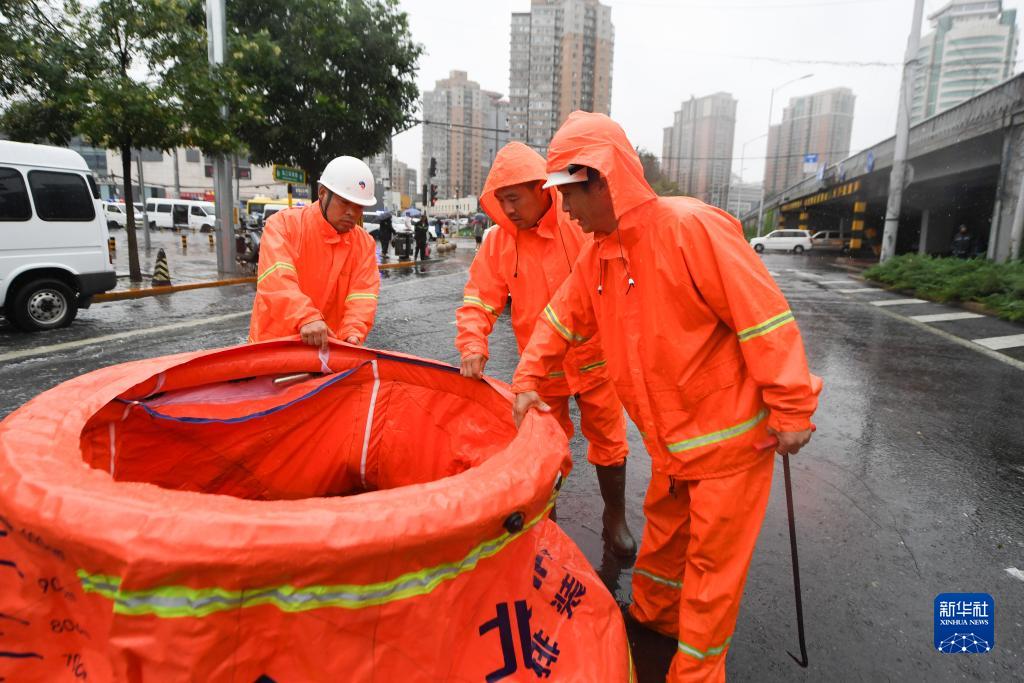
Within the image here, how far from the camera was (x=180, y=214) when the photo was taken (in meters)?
36.7

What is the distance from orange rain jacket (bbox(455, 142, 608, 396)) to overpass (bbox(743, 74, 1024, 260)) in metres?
16.7

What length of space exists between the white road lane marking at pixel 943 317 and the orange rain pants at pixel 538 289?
10.8 m

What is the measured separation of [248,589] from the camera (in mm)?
1112

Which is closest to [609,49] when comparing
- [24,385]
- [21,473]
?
[24,385]

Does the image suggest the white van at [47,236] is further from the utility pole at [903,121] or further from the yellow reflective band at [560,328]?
the utility pole at [903,121]

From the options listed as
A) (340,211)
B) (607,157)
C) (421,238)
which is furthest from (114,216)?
(607,157)

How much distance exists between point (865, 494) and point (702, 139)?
4950cm

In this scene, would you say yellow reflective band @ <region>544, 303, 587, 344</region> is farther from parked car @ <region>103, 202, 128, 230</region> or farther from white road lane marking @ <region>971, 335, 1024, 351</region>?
parked car @ <region>103, 202, 128, 230</region>

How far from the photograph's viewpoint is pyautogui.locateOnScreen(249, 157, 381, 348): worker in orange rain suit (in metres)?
3.10

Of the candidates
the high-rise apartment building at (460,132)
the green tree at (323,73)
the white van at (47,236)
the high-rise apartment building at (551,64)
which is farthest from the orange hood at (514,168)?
the high-rise apartment building at (460,132)

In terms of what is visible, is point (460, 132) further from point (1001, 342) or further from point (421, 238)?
point (1001, 342)

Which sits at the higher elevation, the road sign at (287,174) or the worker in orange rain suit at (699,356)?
the road sign at (287,174)

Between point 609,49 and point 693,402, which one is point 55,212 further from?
point 609,49

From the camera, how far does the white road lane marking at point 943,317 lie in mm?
11398
